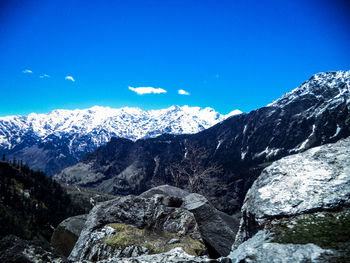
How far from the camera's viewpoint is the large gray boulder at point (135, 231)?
387 inches

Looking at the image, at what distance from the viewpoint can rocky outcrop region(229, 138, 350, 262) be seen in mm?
4492

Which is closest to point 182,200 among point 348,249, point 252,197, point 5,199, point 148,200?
point 148,200

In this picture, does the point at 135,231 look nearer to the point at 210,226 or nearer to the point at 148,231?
the point at 148,231

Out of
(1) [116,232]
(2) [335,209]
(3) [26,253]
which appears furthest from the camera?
(1) [116,232]

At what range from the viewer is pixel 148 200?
13.6 m

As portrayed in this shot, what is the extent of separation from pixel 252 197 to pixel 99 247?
22.6 ft

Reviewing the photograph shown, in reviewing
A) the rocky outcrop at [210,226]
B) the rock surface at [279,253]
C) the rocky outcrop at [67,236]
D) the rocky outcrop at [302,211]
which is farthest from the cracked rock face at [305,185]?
the rocky outcrop at [67,236]

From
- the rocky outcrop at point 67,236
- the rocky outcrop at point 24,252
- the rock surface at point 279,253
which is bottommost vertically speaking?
the rocky outcrop at point 67,236

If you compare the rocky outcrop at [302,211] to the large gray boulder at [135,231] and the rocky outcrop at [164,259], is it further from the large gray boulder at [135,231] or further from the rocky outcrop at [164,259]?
the large gray boulder at [135,231]

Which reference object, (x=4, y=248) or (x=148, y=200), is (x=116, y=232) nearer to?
(x=148, y=200)

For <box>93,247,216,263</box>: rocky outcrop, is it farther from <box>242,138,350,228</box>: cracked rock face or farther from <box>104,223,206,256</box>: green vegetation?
<box>104,223,206,256</box>: green vegetation

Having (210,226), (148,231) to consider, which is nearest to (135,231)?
(148,231)

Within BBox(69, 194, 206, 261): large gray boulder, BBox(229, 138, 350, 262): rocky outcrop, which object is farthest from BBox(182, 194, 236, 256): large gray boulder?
BBox(229, 138, 350, 262): rocky outcrop

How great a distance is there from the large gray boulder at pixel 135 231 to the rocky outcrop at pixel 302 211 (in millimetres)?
4047
